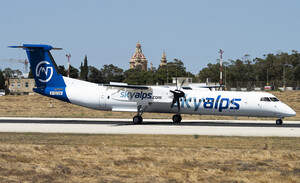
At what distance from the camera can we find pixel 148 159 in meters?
16.6

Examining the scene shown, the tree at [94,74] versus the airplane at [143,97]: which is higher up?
the tree at [94,74]

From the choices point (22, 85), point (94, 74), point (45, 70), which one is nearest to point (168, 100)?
point (45, 70)

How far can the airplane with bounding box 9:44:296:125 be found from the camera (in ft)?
102

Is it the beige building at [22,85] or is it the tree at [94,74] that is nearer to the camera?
the beige building at [22,85]

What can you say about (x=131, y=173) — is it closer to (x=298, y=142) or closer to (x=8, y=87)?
(x=298, y=142)

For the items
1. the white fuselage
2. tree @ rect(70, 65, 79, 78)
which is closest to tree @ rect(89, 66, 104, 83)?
tree @ rect(70, 65, 79, 78)

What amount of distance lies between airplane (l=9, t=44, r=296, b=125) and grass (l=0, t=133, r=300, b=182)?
8.15 metres

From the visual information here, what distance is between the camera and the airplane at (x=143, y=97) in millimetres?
31047

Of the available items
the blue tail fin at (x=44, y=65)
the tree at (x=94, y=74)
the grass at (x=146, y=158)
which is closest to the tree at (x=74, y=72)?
the tree at (x=94, y=74)

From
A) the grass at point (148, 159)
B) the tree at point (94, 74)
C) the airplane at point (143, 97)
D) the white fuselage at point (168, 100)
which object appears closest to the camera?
the grass at point (148, 159)

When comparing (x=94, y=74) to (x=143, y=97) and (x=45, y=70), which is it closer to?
(x=45, y=70)

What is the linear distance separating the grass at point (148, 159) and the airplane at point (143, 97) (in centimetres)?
815

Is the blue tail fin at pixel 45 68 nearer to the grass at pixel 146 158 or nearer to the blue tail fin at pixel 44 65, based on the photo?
the blue tail fin at pixel 44 65

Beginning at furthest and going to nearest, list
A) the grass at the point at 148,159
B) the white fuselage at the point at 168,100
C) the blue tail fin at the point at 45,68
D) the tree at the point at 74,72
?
the tree at the point at 74,72, the blue tail fin at the point at 45,68, the white fuselage at the point at 168,100, the grass at the point at 148,159
